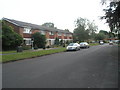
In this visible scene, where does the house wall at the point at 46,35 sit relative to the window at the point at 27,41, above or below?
above

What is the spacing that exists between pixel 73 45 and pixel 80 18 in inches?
1786

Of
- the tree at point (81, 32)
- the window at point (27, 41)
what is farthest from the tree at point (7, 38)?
the tree at point (81, 32)

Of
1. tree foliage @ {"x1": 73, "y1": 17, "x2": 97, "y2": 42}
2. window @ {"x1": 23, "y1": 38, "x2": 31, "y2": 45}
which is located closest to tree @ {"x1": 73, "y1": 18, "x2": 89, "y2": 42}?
tree foliage @ {"x1": 73, "y1": 17, "x2": 97, "y2": 42}

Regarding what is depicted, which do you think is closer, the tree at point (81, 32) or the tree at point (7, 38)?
the tree at point (7, 38)

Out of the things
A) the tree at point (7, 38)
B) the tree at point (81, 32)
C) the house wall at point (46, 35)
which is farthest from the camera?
the tree at point (81, 32)

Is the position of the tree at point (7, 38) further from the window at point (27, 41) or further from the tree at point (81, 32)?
the tree at point (81, 32)

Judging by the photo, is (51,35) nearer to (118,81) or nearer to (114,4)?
(114,4)

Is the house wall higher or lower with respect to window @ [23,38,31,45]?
higher

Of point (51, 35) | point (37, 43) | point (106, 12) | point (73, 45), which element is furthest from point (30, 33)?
point (106, 12)

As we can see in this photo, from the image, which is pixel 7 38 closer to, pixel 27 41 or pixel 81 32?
pixel 27 41

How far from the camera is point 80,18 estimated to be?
67188mm

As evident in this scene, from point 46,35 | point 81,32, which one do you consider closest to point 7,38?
point 46,35

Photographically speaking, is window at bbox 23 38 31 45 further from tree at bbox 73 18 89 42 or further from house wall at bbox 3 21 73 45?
tree at bbox 73 18 89 42

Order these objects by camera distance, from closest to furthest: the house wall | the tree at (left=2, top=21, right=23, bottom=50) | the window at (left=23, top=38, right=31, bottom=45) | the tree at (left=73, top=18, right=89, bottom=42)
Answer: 1. the tree at (left=2, top=21, right=23, bottom=50)
2. the house wall
3. the window at (left=23, top=38, right=31, bottom=45)
4. the tree at (left=73, top=18, right=89, bottom=42)
